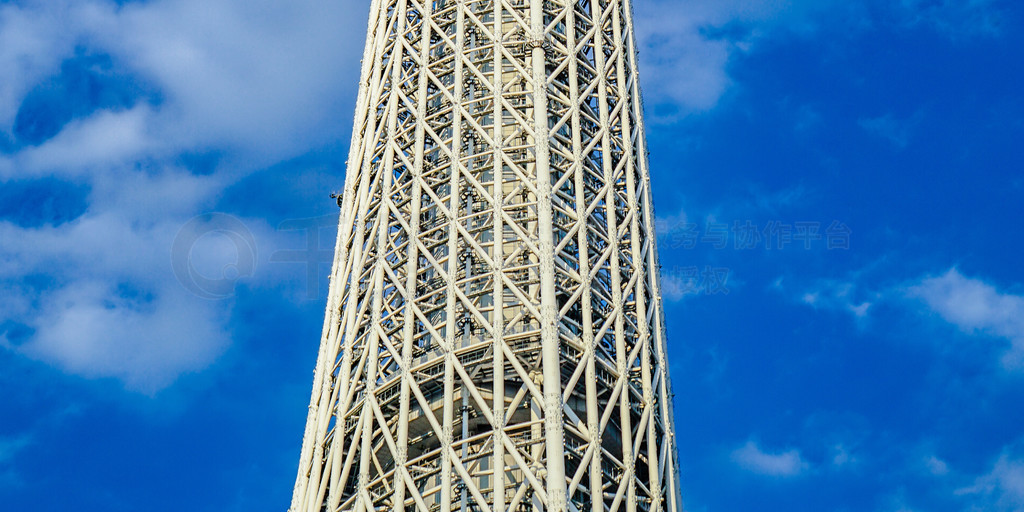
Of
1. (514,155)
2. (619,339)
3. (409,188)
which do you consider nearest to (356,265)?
(409,188)

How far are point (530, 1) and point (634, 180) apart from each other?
1069 cm

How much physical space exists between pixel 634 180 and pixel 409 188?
33.8 ft

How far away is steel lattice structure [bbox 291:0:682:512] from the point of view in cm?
5641

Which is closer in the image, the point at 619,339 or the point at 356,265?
the point at 619,339

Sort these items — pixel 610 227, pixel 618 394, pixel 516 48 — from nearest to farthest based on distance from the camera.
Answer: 1. pixel 618 394
2. pixel 610 227
3. pixel 516 48

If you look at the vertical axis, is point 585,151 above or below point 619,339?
above

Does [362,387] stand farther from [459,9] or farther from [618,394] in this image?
[459,9]

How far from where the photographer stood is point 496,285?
2352 inches

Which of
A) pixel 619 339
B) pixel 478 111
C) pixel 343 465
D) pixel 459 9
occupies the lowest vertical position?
pixel 343 465

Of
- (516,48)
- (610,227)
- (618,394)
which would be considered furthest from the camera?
(516,48)

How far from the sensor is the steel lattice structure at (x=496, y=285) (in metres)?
56.4

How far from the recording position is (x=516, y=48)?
6912 cm

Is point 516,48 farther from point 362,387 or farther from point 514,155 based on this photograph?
point 362,387

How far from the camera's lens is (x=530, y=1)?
7125 centimetres
